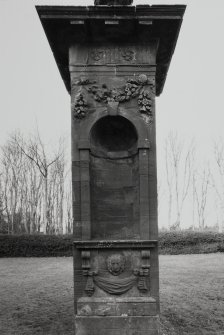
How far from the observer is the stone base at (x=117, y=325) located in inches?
352

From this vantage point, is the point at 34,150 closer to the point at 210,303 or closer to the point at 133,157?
the point at 210,303

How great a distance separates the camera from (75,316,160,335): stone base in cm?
894

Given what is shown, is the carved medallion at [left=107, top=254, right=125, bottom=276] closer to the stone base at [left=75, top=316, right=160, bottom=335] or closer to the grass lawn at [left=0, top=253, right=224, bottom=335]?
the stone base at [left=75, top=316, right=160, bottom=335]

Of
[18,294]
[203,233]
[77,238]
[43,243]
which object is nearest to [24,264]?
[43,243]

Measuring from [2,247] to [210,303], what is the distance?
18.3 meters

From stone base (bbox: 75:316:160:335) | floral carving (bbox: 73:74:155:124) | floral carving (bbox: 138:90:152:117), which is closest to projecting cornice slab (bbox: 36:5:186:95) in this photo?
floral carving (bbox: 73:74:155:124)

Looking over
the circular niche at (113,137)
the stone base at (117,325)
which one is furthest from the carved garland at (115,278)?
the circular niche at (113,137)

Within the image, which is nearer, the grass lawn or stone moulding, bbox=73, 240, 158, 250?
stone moulding, bbox=73, 240, 158, 250

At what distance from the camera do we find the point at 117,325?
29.5ft

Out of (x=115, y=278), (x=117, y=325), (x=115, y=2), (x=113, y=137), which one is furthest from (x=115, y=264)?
(x=115, y=2)

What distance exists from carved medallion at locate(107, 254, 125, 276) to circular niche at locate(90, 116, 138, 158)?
7.43 feet

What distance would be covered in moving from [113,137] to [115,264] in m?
2.92

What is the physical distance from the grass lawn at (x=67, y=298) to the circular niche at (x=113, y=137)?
4.33 metres

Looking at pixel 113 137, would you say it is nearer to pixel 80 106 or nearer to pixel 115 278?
pixel 80 106
